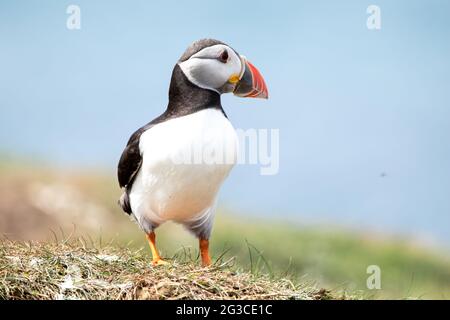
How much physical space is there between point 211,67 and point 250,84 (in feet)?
1.21

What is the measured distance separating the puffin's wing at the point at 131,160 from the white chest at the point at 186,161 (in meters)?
0.07

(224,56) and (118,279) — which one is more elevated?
(224,56)

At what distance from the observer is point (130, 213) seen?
6.48 m

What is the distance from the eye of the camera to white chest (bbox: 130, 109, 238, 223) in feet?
18.6

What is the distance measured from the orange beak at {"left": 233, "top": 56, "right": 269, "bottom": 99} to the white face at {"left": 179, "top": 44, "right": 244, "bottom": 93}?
5.1 inches

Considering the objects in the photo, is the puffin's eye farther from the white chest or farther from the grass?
the grass

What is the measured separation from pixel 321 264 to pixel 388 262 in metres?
1.77

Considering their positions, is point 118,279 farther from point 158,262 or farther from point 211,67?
point 211,67

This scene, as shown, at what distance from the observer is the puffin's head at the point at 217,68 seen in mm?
5875

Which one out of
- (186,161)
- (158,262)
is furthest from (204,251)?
(186,161)

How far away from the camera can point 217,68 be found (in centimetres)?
588

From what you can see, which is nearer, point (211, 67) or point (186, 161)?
point (186, 161)

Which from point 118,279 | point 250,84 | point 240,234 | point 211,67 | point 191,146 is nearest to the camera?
point 118,279

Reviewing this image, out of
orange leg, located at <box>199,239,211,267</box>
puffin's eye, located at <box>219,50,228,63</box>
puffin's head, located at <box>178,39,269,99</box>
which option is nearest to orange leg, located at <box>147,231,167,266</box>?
orange leg, located at <box>199,239,211,267</box>
